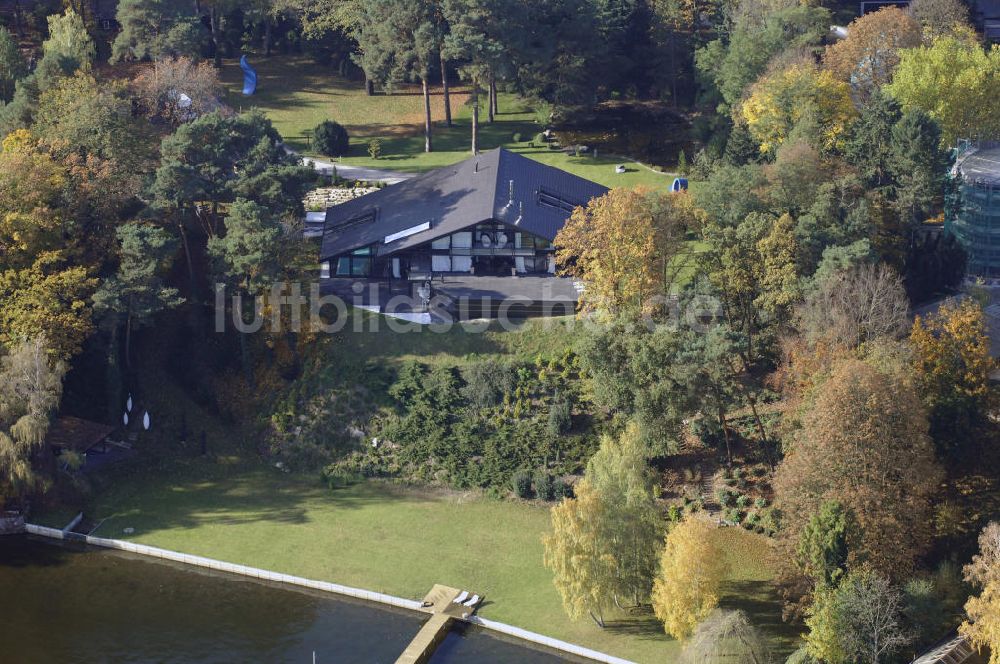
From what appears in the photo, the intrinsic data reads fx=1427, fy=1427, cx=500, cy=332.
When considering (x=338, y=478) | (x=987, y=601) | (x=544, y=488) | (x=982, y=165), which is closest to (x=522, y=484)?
(x=544, y=488)

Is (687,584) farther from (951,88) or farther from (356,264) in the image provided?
(951,88)

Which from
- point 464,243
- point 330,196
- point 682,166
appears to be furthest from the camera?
point 682,166

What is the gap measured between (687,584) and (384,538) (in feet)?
50.3

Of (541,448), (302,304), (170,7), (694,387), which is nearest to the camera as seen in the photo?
(694,387)

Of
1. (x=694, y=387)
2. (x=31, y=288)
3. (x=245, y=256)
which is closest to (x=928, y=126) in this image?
(x=694, y=387)

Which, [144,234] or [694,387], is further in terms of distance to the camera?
[144,234]

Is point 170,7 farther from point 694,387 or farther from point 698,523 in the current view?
point 698,523

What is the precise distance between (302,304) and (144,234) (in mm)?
8838

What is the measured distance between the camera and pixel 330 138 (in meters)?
95.2

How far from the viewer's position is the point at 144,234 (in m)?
72.5

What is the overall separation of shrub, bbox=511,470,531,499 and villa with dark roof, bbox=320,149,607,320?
11356mm

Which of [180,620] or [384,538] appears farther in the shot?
[384,538]

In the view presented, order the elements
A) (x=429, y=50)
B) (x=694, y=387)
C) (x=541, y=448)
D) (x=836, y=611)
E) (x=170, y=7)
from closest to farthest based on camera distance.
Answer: (x=836, y=611) < (x=694, y=387) < (x=541, y=448) < (x=429, y=50) < (x=170, y=7)

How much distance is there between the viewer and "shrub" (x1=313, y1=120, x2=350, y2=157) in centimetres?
9512
